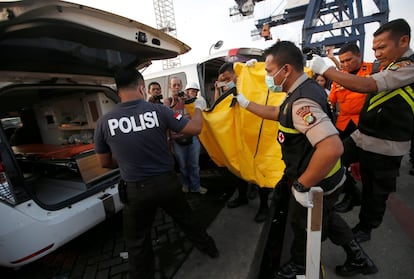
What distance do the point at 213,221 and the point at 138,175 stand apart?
5.06 ft

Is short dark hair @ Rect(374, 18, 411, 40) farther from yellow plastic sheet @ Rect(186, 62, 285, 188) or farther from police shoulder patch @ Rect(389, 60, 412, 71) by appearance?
yellow plastic sheet @ Rect(186, 62, 285, 188)

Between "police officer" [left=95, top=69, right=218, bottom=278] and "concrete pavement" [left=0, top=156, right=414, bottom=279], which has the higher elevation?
"police officer" [left=95, top=69, right=218, bottom=278]

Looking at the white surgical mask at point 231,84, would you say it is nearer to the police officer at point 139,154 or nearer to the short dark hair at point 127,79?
the police officer at point 139,154

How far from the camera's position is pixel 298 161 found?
1.54 m

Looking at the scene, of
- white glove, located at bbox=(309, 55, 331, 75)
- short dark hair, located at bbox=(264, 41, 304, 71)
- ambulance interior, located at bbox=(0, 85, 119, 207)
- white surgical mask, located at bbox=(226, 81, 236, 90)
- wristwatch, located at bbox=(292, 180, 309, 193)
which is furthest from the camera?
white surgical mask, located at bbox=(226, 81, 236, 90)

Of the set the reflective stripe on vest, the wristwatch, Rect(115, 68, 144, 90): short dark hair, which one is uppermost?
Rect(115, 68, 144, 90): short dark hair

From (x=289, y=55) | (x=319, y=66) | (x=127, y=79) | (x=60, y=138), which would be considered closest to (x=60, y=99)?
(x=60, y=138)

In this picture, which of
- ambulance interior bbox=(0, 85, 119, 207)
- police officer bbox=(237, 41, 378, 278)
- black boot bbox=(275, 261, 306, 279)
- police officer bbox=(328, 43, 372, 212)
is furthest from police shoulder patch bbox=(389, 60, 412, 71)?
ambulance interior bbox=(0, 85, 119, 207)

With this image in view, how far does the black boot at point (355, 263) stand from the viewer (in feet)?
6.13

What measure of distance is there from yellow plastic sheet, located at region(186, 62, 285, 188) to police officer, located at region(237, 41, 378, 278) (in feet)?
2.46

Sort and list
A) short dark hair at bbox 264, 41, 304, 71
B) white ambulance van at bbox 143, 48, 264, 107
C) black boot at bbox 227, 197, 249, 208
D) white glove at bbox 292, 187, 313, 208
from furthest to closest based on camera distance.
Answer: white ambulance van at bbox 143, 48, 264, 107, black boot at bbox 227, 197, 249, 208, short dark hair at bbox 264, 41, 304, 71, white glove at bbox 292, 187, 313, 208

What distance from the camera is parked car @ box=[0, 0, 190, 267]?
1.62m

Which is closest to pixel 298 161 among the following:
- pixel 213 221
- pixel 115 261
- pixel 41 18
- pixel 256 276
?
pixel 256 276

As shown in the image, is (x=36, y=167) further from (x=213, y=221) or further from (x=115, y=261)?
(x=213, y=221)
